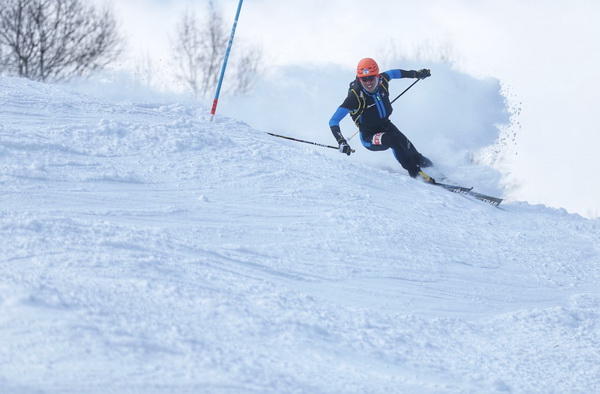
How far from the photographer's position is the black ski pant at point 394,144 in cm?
913

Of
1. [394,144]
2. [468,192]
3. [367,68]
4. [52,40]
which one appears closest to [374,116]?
[394,144]

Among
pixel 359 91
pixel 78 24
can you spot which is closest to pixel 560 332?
pixel 359 91

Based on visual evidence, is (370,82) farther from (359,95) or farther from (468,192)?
(468,192)

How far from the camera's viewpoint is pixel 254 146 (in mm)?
7906

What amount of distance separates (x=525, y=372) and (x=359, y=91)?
552 cm

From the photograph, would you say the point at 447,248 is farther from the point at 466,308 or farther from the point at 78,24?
the point at 78,24

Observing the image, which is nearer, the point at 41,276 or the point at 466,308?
the point at 41,276

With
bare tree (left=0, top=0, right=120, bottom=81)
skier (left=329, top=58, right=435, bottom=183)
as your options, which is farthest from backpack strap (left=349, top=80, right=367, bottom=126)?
bare tree (left=0, top=0, right=120, bottom=81)

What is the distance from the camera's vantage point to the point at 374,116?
9266 millimetres

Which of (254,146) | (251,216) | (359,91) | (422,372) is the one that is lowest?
(422,372)

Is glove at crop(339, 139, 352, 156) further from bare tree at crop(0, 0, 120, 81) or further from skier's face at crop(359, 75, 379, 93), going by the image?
bare tree at crop(0, 0, 120, 81)

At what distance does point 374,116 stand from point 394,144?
20.4 inches

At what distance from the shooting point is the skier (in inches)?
351

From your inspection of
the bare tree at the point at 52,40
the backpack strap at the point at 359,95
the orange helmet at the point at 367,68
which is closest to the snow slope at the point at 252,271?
the backpack strap at the point at 359,95
